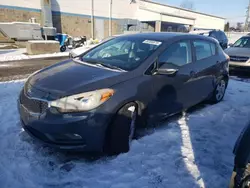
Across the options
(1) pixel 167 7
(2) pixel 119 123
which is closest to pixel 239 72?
(2) pixel 119 123

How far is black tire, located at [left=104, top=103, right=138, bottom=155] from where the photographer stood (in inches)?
110

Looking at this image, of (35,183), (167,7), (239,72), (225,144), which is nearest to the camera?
(35,183)

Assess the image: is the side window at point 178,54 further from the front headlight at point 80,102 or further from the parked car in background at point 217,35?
the parked car in background at point 217,35

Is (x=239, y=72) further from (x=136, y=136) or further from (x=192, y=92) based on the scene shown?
(x=136, y=136)

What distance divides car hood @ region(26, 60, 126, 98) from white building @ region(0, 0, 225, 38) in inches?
856

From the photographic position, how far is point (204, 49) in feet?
15.1

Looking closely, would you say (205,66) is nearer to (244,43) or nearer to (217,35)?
(244,43)

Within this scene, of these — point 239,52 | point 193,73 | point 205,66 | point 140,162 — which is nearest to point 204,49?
point 205,66

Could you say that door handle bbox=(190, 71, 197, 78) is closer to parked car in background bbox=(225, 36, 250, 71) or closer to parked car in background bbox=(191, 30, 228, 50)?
parked car in background bbox=(225, 36, 250, 71)

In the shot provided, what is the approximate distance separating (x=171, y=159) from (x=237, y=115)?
2.44 m

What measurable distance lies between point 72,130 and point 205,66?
3.01 m

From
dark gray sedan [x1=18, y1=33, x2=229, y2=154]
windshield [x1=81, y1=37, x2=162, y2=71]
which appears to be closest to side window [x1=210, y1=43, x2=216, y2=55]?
dark gray sedan [x1=18, y1=33, x2=229, y2=154]

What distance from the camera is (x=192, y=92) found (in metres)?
4.12

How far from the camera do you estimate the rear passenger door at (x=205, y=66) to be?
4.22 m
